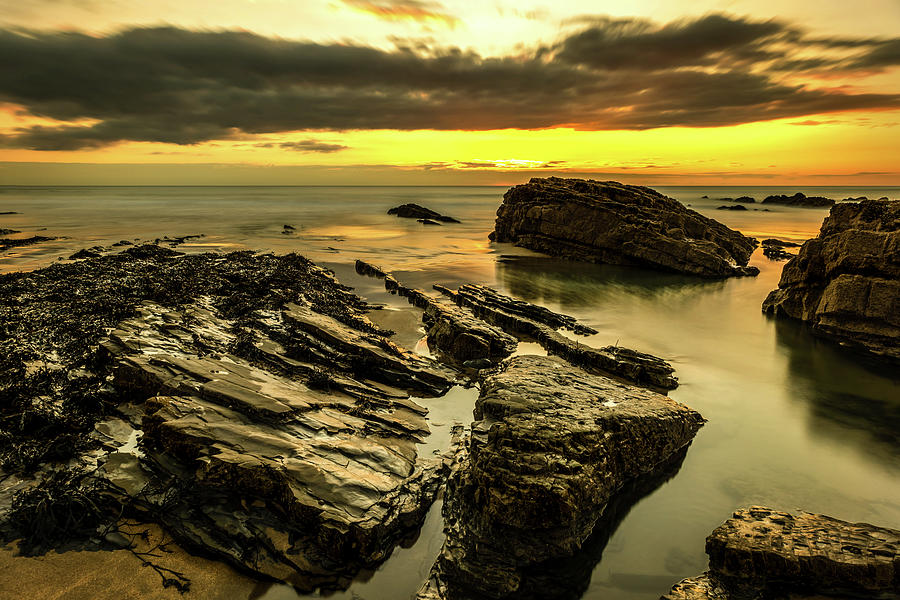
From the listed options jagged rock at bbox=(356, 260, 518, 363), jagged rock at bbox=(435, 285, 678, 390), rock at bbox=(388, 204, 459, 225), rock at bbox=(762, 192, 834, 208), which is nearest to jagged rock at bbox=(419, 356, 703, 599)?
jagged rock at bbox=(435, 285, 678, 390)

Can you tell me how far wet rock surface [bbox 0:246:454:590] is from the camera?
5.54 metres

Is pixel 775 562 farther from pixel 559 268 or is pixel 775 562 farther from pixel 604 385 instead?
pixel 559 268

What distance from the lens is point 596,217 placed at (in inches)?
1345

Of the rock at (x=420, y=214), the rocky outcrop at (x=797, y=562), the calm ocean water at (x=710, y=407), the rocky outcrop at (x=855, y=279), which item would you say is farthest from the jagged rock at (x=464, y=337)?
the rock at (x=420, y=214)

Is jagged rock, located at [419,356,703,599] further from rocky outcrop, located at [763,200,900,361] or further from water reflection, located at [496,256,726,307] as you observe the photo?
water reflection, located at [496,256,726,307]

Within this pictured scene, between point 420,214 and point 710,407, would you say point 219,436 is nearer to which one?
point 710,407

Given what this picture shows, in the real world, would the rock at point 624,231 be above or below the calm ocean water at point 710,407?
above

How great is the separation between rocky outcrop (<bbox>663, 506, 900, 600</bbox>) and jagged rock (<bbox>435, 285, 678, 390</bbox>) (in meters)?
6.37

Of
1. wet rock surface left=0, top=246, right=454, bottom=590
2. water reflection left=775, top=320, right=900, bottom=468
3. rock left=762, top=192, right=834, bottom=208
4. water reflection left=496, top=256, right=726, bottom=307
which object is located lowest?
water reflection left=775, top=320, right=900, bottom=468

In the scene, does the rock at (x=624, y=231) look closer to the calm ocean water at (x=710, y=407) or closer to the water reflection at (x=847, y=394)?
the calm ocean water at (x=710, y=407)

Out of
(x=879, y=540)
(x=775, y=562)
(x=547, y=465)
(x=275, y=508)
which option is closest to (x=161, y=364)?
(x=275, y=508)

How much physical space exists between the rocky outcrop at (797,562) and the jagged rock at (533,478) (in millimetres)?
1489

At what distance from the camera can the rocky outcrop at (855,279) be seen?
48.0 feet

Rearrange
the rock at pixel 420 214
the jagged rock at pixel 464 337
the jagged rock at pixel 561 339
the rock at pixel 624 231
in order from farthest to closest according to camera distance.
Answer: the rock at pixel 420 214, the rock at pixel 624 231, the jagged rock at pixel 464 337, the jagged rock at pixel 561 339
